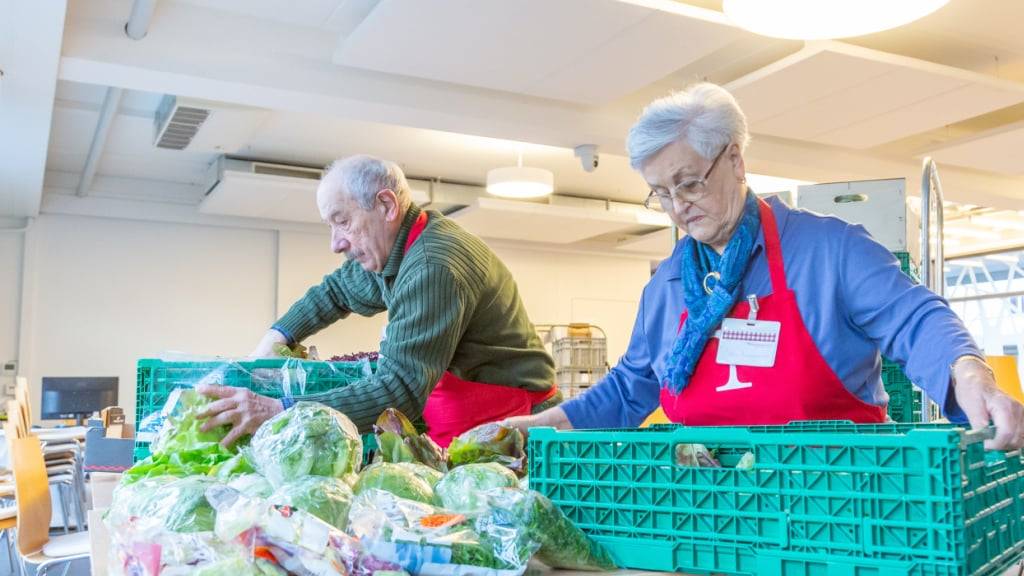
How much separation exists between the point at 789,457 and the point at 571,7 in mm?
4115

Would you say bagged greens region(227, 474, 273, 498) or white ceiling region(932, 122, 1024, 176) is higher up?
white ceiling region(932, 122, 1024, 176)

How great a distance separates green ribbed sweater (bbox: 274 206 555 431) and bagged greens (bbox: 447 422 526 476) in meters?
0.30

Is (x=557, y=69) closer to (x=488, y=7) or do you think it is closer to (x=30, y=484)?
(x=488, y=7)

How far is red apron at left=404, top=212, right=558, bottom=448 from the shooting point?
6.95 feet

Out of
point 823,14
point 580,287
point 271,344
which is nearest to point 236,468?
point 271,344

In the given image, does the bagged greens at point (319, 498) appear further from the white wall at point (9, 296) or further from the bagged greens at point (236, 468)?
the white wall at point (9, 296)

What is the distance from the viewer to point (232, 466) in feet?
3.88

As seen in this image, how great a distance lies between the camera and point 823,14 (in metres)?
4.05

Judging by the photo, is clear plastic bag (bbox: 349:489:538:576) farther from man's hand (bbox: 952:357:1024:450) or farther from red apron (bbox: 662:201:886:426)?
red apron (bbox: 662:201:886:426)

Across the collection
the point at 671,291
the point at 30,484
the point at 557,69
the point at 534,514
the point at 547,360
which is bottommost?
the point at 30,484

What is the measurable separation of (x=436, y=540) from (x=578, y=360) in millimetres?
10054

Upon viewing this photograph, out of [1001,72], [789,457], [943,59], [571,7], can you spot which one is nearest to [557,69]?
[571,7]

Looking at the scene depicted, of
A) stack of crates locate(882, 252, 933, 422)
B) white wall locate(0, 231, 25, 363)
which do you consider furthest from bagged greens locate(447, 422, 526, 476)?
white wall locate(0, 231, 25, 363)

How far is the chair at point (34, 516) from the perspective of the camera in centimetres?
419
